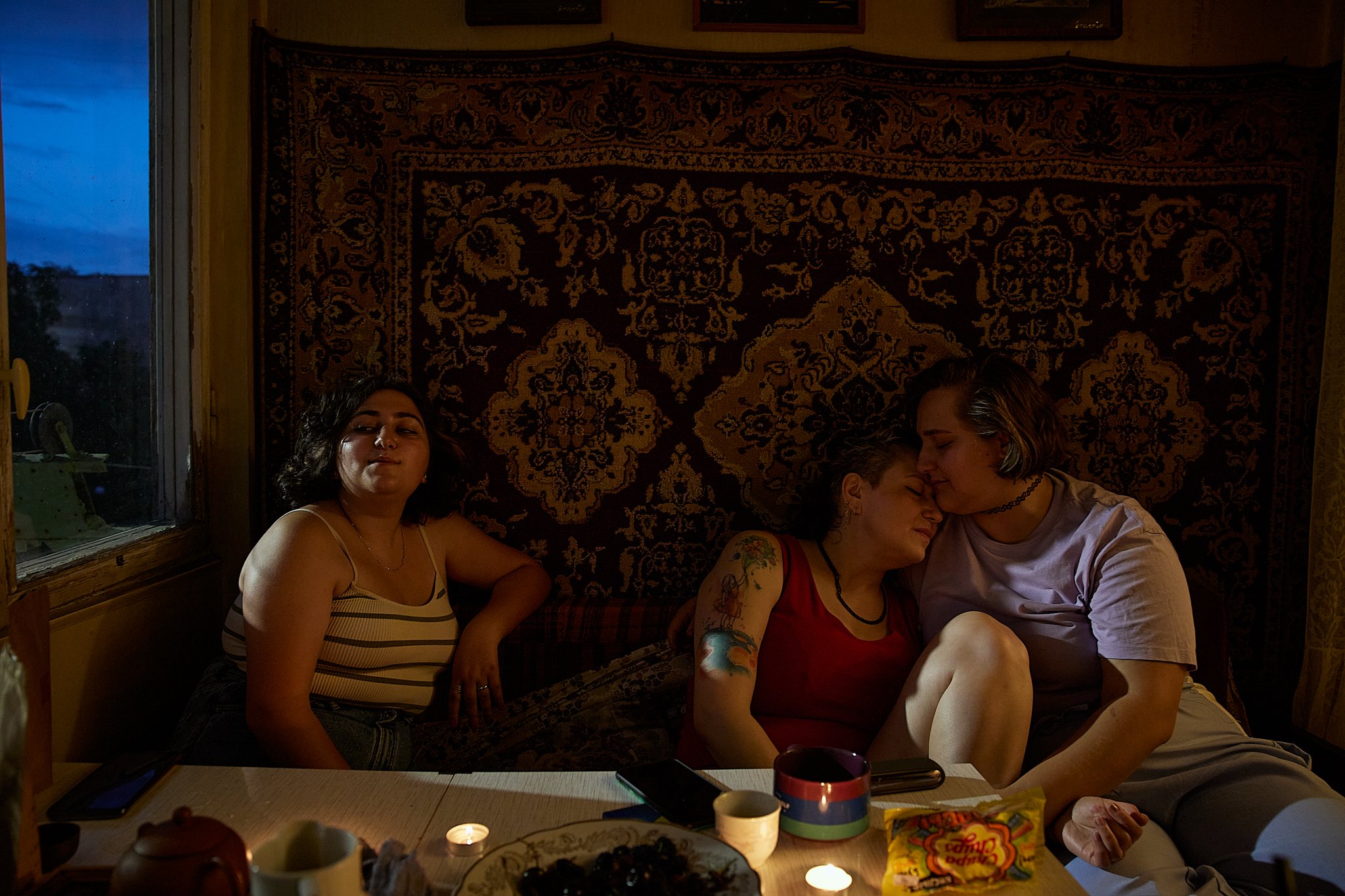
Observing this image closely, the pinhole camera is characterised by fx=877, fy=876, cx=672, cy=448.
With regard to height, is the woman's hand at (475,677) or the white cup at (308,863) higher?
the white cup at (308,863)

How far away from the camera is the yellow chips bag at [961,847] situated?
975 millimetres

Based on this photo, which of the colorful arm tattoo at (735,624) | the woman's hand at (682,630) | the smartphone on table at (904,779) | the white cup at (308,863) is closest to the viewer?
the white cup at (308,863)

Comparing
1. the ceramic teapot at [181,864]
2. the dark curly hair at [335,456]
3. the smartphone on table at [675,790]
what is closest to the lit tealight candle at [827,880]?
the smartphone on table at [675,790]

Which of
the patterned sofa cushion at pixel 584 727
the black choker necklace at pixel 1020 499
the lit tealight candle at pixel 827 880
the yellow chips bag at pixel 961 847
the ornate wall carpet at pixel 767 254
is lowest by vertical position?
the patterned sofa cushion at pixel 584 727

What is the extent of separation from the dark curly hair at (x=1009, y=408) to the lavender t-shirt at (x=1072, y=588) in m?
0.10

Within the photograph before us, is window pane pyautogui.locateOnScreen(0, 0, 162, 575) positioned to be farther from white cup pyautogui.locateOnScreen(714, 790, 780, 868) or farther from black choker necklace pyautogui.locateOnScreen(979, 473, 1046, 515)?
black choker necklace pyautogui.locateOnScreen(979, 473, 1046, 515)

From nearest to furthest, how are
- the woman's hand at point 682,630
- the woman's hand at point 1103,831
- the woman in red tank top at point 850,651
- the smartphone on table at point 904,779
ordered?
the smartphone on table at point 904,779 → the woman's hand at point 1103,831 → the woman in red tank top at point 850,651 → the woman's hand at point 682,630

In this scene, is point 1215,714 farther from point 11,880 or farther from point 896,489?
point 11,880

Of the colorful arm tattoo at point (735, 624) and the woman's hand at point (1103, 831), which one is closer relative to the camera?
the woman's hand at point (1103, 831)

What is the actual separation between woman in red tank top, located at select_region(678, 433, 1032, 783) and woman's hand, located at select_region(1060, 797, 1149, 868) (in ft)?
0.46

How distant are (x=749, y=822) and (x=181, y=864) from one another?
58 centimetres

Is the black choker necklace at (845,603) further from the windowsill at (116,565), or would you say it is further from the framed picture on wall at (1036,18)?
the windowsill at (116,565)

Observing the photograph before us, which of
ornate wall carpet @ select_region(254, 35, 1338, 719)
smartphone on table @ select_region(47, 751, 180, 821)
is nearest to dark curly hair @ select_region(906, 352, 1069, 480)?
ornate wall carpet @ select_region(254, 35, 1338, 719)

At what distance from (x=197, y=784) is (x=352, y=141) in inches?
62.6
